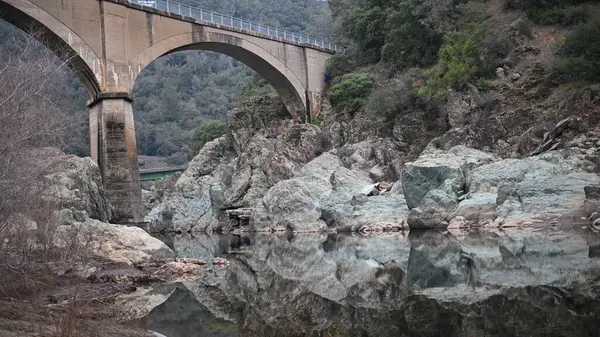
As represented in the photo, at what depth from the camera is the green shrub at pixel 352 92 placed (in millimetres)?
41875

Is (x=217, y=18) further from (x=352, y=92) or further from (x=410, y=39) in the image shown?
(x=410, y=39)

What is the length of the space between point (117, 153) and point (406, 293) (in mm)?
21840

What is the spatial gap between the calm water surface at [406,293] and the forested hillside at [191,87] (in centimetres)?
6309

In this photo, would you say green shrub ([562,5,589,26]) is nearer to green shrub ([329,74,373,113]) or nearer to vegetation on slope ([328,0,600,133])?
vegetation on slope ([328,0,600,133])

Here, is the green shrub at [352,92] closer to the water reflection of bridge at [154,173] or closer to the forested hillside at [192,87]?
the water reflection of bridge at [154,173]

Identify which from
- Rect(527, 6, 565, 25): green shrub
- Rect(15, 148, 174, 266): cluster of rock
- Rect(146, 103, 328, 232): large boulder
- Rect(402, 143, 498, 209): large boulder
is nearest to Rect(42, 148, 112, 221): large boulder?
Rect(15, 148, 174, 266): cluster of rock

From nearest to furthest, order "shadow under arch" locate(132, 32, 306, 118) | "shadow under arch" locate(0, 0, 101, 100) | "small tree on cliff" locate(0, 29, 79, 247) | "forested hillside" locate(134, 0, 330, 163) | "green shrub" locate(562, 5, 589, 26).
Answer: "small tree on cliff" locate(0, 29, 79, 247)
"shadow under arch" locate(0, 0, 101, 100)
"green shrub" locate(562, 5, 589, 26)
"shadow under arch" locate(132, 32, 306, 118)
"forested hillside" locate(134, 0, 330, 163)

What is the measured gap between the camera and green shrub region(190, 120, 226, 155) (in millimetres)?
65812

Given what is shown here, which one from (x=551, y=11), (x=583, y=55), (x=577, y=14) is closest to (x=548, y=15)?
(x=551, y=11)

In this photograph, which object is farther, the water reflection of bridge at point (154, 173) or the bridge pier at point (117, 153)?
the water reflection of bridge at point (154, 173)

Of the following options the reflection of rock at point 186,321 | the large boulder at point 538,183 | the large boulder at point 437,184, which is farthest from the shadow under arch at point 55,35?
the reflection of rock at point 186,321

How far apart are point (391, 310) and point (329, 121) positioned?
35210 mm

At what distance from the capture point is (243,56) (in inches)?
1641

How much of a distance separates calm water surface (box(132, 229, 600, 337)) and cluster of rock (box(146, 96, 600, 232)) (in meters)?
4.56
